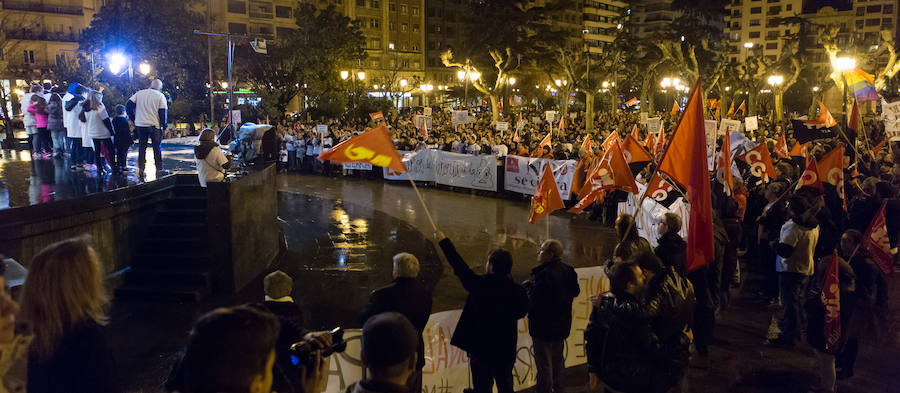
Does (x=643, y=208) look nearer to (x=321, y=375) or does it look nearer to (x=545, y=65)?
(x=321, y=375)

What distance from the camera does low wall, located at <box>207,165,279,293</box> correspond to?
9.38 meters

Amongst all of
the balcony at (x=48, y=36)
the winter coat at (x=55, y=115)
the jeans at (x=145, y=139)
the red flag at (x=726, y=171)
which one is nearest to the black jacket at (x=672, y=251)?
the red flag at (x=726, y=171)

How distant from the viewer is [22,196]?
30.4ft

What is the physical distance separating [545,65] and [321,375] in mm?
50766

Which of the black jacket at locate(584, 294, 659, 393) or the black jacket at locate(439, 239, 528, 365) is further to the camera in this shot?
the black jacket at locate(439, 239, 528, 365)

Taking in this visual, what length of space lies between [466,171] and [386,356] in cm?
1654

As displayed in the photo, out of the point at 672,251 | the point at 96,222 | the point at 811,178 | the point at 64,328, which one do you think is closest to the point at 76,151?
the point at 96,222

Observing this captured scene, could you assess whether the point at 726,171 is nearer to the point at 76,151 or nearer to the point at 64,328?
the point at 64,328

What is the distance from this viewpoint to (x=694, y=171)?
5715mm

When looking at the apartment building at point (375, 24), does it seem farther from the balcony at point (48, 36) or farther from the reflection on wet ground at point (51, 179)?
the reflection on wet ground at point (51, 179)

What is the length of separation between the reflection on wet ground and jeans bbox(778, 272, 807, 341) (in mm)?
9120

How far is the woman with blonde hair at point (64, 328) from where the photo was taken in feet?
10.1

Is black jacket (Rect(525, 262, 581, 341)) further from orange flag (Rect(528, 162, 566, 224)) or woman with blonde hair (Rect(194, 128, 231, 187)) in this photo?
woman with blonde hair (Rect(194, 128, 231, 187))

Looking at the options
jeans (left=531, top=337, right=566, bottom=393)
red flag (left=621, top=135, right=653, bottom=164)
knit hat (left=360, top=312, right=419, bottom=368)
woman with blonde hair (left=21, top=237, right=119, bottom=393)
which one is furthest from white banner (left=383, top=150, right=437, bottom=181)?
knit hat (left=360, top=312, right=419, bottom=368)
